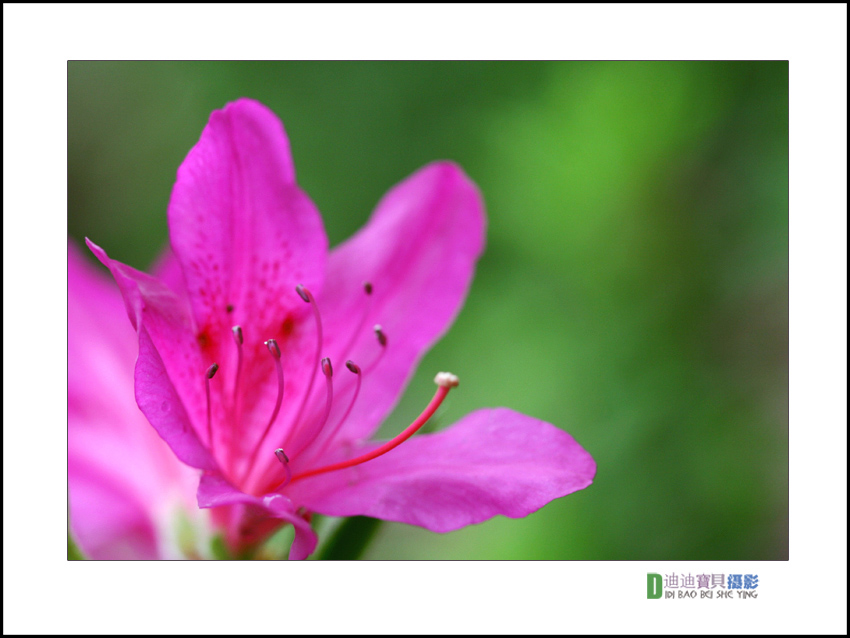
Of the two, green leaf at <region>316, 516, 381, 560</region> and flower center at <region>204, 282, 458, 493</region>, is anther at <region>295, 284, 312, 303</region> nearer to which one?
flower center at <region>204, 282, 458, 493</region>

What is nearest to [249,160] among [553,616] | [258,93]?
[553,616]

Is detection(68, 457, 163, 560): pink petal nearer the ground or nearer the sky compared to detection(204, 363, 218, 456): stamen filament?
nearer the ground

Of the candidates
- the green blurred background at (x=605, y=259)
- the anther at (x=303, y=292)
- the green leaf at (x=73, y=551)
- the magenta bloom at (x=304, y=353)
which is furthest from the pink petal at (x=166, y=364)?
the green blurred background at (x=605, y=259)

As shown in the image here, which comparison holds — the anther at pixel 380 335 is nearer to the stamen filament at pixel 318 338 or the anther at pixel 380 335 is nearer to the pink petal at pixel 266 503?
the stamen filament at pixel 318 338

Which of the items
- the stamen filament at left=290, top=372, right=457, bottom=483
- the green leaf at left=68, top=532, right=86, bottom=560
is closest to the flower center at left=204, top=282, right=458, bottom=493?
the stamen filament at left=290, top=372, right=457, bottom=483

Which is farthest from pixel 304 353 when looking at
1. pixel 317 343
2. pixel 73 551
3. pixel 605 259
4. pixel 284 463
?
pixel 605 259

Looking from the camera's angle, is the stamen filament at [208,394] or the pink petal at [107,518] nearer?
the stamen filament at [208,394]

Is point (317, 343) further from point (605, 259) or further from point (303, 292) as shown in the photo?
point (605, 259)
